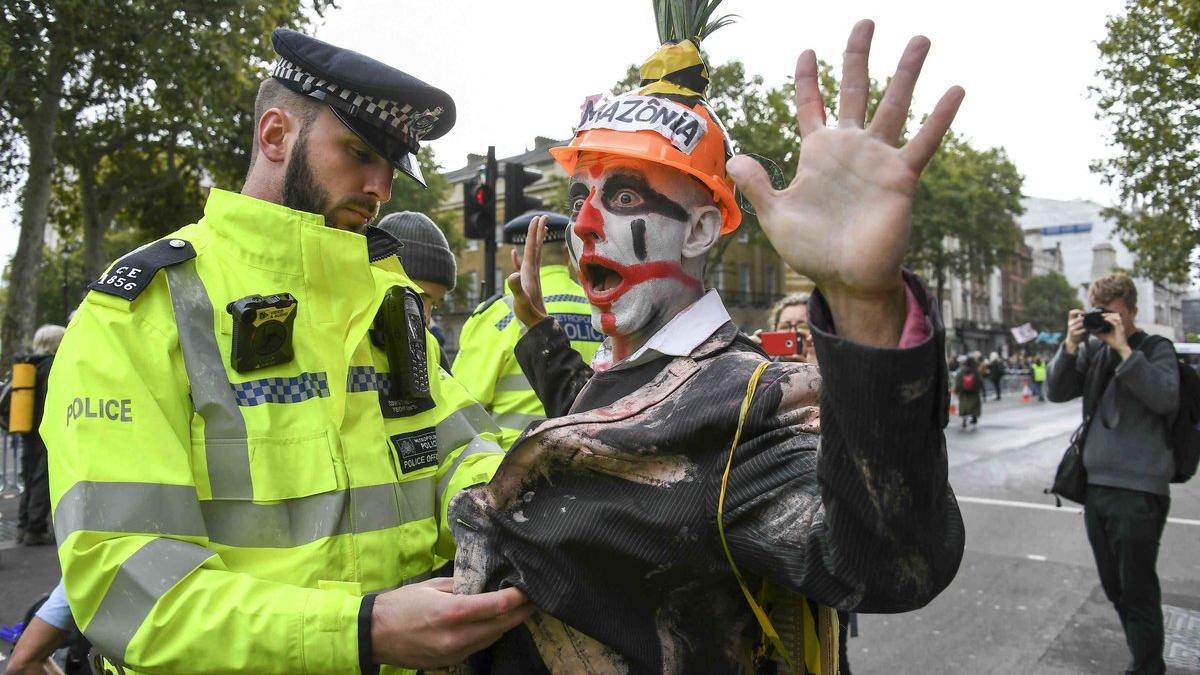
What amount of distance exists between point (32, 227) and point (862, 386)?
1568cm

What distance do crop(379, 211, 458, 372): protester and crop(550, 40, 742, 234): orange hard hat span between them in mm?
2436

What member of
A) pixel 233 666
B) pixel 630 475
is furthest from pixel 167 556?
pixel 630 475

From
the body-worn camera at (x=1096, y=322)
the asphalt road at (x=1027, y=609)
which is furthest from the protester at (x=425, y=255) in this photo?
the body-worn camera at (x=1096, y=322)

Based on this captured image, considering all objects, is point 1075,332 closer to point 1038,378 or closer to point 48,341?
point 48,341

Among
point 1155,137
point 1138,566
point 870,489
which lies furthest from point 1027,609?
point 1155,137

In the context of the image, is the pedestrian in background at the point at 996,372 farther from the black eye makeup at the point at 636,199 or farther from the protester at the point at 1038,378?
the black eye makeup at the point at 636,199

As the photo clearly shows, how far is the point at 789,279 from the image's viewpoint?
41094 mm

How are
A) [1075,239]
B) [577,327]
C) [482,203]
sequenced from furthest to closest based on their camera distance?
[1075,239] → [482,203] → [577,327]

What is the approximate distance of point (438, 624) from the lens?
61.4 inches

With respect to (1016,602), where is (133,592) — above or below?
above

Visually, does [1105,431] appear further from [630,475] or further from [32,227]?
[32,227]

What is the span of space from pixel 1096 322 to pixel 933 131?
4.24 meters

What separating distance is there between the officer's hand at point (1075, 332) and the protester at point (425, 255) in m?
3.60

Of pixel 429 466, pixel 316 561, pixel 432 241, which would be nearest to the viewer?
pixel 316 561
